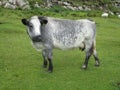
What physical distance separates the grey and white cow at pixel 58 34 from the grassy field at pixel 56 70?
2.15 feet

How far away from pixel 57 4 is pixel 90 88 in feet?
109

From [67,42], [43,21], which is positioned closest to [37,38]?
[43,21]

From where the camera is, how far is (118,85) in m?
12.3

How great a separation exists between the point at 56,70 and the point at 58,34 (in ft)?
5.00

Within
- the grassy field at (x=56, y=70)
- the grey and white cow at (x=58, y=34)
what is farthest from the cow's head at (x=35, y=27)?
the grassy field at (x=56, y=70)

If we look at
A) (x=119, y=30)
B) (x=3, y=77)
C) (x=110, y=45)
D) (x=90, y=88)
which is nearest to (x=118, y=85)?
(x=90, y=88)

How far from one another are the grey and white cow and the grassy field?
0.65 metres

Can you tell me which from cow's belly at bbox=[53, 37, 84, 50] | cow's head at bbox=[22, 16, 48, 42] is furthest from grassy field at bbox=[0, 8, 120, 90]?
cow's head at bbox=[22, 16, 48, 42]

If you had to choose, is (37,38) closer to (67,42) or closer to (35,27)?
(35,27)

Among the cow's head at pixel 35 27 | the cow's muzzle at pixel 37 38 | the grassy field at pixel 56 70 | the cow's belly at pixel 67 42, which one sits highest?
the cow's head at pixel 35 27

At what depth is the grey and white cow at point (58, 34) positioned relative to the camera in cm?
1271

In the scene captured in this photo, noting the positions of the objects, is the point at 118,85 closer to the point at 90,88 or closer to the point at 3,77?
the point at 90,88

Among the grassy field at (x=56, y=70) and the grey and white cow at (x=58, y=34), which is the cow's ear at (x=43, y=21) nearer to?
the grey and white cow at (x=58, y=34)

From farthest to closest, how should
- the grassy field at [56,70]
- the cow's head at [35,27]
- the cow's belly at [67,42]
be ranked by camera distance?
the cow's belly at [67,42] → the cow's head at [35,27] → the grassy field at [56,70]
